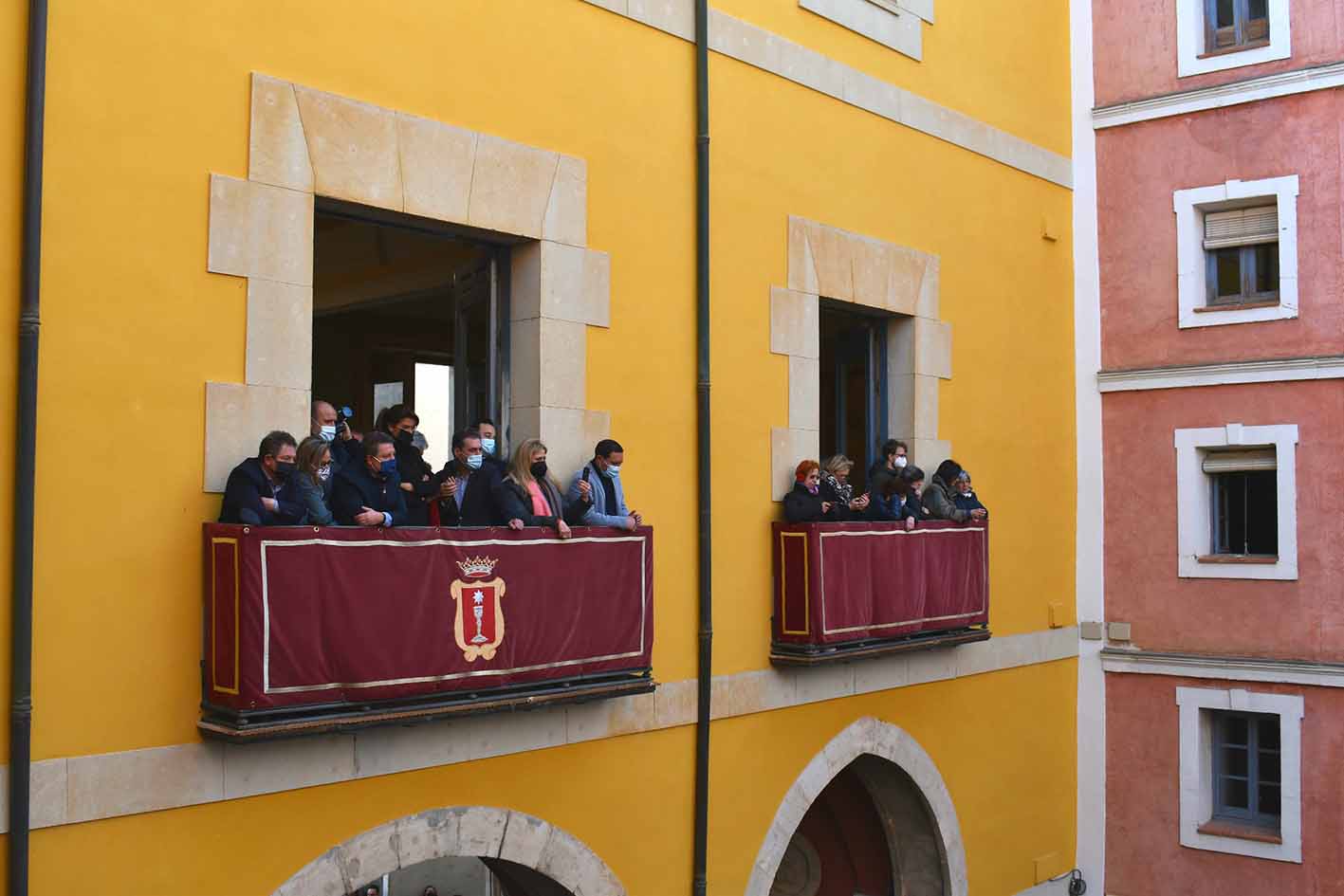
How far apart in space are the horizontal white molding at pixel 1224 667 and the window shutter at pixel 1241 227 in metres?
3.94

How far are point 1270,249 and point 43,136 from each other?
36.4ft

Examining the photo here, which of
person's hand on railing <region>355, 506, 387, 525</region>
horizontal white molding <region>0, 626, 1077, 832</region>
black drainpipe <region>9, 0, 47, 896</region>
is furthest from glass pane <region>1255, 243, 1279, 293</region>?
black drainpipe <region>9, 0, 47, 896</region>

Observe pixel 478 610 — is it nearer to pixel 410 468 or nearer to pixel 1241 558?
pixel 410 468

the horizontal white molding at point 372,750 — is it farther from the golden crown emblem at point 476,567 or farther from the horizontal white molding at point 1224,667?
the horizontal white molding at point 1224,667

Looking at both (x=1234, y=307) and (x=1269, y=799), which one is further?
(x=1234, y=307)

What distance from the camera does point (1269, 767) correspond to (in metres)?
13.2

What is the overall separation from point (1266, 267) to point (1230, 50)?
6.95 feet

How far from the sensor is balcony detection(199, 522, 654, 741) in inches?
254

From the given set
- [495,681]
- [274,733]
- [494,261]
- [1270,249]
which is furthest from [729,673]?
[1270,249]

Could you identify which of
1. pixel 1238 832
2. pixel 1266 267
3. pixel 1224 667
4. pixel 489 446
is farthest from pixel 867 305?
pixel 1238 832

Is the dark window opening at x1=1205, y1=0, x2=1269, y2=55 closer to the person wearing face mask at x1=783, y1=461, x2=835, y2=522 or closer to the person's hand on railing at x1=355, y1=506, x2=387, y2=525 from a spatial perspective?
the person wearing face mask at x1=783, y1=461, x2=835, y2=522

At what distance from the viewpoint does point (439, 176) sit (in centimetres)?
787

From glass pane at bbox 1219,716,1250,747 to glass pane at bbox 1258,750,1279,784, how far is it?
0.21 metres

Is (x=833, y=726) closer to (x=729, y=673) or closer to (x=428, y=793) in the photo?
(x=729, y=673)
